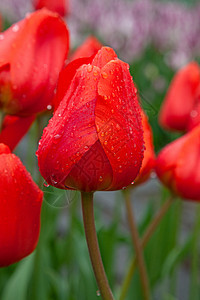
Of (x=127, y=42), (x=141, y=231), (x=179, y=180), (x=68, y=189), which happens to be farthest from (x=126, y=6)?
(x=68, y=189)

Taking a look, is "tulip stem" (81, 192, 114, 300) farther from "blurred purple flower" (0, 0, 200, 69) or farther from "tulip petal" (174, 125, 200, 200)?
"blurred purple flower" (0, 0, 200, 69)

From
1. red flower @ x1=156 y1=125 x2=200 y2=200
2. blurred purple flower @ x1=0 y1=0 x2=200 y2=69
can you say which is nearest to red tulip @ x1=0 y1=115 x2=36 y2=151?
red flower @ x1=156 y1=125 x2=200 y2=200

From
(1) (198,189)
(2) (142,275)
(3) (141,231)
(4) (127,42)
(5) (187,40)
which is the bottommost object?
(5) (187,40)

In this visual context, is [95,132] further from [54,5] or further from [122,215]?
[122,215]

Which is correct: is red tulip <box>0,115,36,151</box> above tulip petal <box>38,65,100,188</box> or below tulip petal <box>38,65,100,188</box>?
below

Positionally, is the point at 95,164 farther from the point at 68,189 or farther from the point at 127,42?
the point at 127,42

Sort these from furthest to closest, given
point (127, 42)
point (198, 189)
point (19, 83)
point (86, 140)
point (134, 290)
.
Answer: point (127, 42)
point (134, 290)
point (198, 189)
point (19, 83)
point (86, 140)

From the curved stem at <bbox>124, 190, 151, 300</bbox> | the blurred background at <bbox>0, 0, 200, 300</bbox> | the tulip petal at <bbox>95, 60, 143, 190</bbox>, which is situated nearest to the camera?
the tulip petal at <bbox>95, 60, 143, 190</bbox>
